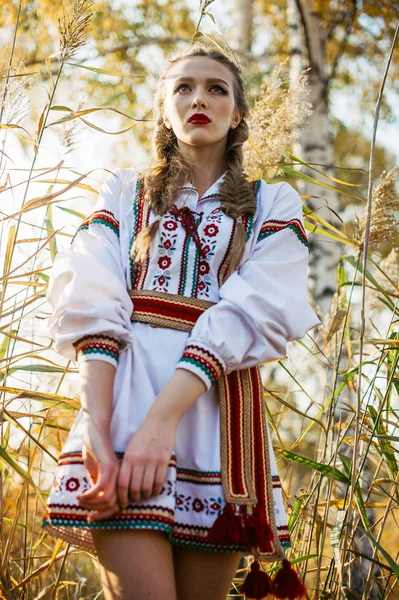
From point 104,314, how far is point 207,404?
29cm

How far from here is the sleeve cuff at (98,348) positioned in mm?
1381

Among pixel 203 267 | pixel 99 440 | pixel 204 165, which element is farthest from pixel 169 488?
pixel 204 165

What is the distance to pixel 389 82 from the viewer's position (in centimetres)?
736

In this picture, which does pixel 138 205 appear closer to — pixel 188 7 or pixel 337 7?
pixel 337 7

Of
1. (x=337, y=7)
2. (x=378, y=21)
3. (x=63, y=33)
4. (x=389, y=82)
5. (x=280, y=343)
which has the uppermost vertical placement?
(x=389, y=82)

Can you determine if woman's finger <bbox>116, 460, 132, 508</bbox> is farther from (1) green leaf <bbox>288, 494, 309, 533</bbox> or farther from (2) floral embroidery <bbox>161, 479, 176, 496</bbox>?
(1) green leaf <bbox>288, 494, 309, 533</bbox>

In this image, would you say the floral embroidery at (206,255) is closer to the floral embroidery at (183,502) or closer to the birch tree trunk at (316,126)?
the floral embroidery at (183,502)

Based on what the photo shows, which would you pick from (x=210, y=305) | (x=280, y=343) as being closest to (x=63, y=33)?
(x=210, y=305)

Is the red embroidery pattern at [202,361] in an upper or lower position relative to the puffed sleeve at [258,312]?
lower

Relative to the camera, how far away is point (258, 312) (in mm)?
1450

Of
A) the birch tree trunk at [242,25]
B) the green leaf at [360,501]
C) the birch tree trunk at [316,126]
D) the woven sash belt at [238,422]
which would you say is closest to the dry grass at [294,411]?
the green leaf at [360,501]

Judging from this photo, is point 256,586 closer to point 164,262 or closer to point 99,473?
point 99,473

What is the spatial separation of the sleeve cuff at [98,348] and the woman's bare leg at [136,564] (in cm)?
33

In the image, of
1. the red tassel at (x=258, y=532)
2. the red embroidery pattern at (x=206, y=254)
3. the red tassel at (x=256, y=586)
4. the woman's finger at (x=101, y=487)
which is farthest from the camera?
the red embroidery pattern at (x=206, y=254)
